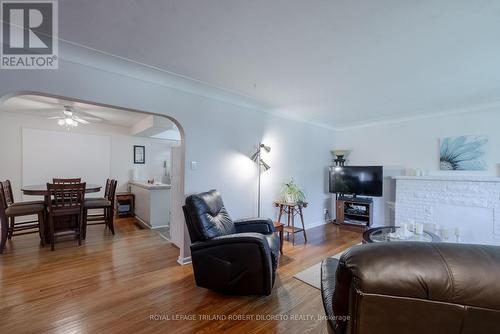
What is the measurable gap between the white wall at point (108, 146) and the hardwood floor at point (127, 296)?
6.31ft

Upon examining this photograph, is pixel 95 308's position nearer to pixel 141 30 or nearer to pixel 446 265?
pixel 141 30

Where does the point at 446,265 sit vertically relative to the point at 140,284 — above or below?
above

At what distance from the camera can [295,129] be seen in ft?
14.6

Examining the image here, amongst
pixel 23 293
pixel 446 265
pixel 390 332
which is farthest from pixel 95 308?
pixel 446 265

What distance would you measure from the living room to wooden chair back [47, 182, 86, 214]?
1.88 ft

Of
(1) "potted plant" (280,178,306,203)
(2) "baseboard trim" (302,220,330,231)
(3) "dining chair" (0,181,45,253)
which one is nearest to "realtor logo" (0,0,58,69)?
(3) "dining chair" (0,181,45,253)

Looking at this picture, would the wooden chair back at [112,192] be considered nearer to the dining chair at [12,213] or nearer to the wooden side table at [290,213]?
the dining chair at [12,213]

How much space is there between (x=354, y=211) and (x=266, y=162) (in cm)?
240

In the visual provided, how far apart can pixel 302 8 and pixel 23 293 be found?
351 centimetres

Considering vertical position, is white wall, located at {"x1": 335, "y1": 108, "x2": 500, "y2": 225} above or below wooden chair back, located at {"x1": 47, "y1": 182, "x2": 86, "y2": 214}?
above

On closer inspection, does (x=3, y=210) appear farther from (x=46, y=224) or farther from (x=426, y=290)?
(x=426, y=290)

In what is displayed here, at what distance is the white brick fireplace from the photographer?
11.0 feet

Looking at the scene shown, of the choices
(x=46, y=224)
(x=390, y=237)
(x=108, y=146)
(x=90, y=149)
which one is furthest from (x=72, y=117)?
(x=390, y=237)

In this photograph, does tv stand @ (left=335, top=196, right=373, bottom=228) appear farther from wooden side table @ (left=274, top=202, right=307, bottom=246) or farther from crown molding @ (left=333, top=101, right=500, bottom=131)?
crown molding @ (left=333, top=101, right=500, bottom=131)
